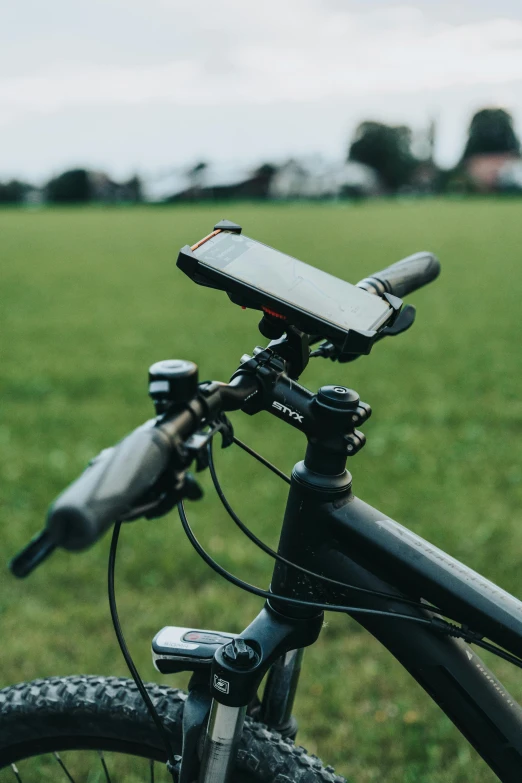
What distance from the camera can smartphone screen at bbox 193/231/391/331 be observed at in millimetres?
1122

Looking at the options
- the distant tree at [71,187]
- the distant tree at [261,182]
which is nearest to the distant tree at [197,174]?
the distant tree at [261,182]

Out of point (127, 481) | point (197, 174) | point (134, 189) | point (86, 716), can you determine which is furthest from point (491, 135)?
point (127, 481)

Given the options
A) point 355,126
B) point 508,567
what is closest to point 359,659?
point 508,567

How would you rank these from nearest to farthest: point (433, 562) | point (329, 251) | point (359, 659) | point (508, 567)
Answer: point (433, 562)
point (359, 659)
point (508, 567)
point (329, 251)

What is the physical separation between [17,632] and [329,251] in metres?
16.2

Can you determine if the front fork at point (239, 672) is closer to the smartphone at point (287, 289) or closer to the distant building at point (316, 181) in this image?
the smartphone at point (287, 289)

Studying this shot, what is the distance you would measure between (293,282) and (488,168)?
7732cm

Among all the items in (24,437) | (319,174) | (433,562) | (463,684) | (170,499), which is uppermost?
(170,499)

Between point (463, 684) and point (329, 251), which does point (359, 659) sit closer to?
point (463, 684)

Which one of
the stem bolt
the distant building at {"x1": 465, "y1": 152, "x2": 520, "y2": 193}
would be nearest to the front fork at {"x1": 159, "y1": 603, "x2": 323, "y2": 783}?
the stem bolt

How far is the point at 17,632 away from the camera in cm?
320

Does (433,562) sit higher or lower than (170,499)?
lower

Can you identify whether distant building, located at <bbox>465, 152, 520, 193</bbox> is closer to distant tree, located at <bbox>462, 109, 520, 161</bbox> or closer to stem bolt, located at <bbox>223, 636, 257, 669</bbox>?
distant tree, located at <bbox>462, 109, 520, 161</bbox>

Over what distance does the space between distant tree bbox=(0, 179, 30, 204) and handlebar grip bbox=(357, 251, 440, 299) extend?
67.5 metres
